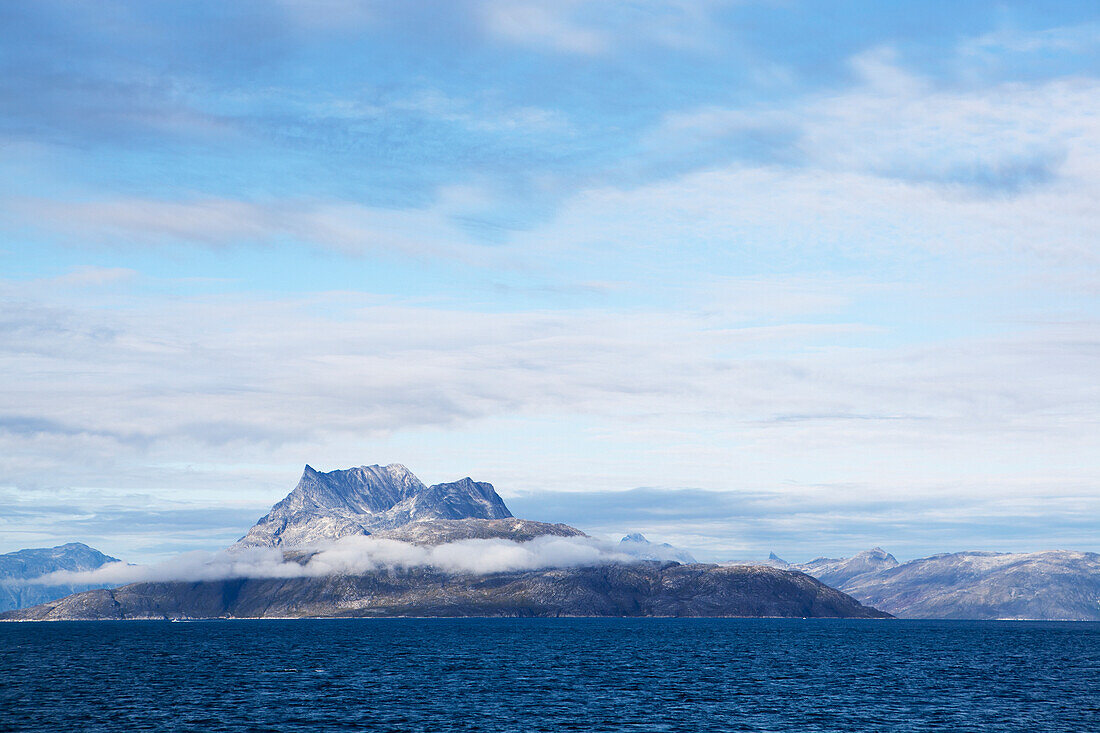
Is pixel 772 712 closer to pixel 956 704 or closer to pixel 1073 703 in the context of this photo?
pixel 956 704

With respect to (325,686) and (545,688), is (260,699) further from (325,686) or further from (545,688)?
(545,688)

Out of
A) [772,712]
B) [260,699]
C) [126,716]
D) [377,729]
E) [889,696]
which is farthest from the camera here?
[889,696]

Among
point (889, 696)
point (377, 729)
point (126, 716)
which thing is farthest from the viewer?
point (889, 696)

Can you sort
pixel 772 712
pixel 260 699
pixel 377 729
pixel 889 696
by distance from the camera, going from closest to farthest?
pixel 377 729, pixel 772 712, pixel 260 699, pixel 889 696

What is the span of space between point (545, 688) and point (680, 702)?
31.2 meters

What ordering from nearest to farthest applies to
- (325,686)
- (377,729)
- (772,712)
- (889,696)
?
(377,729) < (772,712) < (889,696) < (325,686)

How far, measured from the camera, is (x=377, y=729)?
405 feet

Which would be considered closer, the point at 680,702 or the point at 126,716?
the point at 126,716

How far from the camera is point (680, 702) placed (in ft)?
509

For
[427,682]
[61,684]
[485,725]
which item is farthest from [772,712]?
[61,684]

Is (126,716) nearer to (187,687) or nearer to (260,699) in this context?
(260,699)

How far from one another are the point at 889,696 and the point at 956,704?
524 inches

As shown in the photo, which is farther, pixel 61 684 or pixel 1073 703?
pixel 61 684

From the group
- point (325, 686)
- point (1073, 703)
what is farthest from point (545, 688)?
point (1073, 703)
